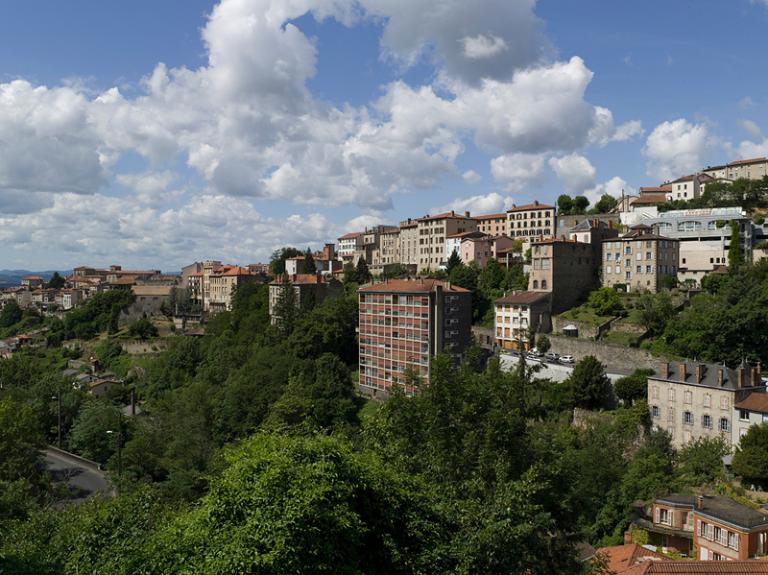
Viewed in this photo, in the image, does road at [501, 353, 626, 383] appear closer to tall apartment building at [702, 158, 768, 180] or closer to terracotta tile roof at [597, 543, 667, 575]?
terracotta tile roof at [597, 543, 667, 575]

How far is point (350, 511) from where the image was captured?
1206cm

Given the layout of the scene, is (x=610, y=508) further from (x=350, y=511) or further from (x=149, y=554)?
(x=149, y=554)

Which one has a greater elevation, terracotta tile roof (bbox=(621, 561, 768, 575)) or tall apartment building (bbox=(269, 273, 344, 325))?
tall apartment building (bbox=(269, 273, 344, 325))

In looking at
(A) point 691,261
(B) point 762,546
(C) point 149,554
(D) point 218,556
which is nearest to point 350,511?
(D) point 218,556

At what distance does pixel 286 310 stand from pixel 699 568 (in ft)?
159

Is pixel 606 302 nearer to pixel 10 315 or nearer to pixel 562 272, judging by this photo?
pixel 562 272

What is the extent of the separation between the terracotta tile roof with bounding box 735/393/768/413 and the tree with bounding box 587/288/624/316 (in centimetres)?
1781

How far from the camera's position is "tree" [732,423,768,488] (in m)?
26.5

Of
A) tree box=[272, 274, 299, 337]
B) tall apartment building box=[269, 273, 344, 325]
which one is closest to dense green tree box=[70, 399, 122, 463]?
tree box=[272, 274, 299, 337]

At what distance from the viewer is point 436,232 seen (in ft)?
271

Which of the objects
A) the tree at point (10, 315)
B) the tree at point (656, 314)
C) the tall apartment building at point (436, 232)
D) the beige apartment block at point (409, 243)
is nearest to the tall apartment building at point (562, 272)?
the tree at point (656, 314)

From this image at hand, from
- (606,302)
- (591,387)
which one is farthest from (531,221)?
(591,387)

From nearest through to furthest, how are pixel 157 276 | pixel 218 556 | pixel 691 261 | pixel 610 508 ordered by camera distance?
pixel 218 556
pixel 610 508
pixel 691 261
pixel 157 276

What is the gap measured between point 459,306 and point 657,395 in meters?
18.8
